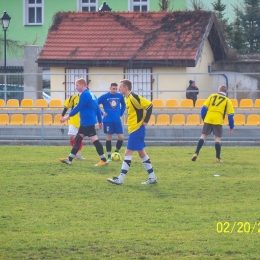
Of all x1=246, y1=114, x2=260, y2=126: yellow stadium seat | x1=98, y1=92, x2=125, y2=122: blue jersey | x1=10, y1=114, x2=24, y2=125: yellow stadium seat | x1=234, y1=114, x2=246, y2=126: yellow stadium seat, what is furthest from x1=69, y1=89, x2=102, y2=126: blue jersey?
x1=10, y1=114, x2=24, y2=125: yellow stadium seat

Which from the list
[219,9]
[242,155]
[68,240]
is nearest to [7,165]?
[242,155]

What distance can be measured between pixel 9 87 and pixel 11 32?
54.4 feet

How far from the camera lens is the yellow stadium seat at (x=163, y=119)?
82.2 ft

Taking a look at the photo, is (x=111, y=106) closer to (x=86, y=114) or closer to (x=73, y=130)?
(x=73, y=130)

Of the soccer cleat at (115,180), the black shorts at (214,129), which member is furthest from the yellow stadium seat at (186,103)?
the soccer cleat at (115,180)

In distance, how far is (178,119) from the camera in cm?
2498

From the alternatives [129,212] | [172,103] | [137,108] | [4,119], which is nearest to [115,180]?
[137,108]

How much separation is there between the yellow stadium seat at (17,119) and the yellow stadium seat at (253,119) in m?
7.20

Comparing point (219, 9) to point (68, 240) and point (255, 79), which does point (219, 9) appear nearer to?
point (255, 79)

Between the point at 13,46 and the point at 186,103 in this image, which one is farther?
the point at 13,46

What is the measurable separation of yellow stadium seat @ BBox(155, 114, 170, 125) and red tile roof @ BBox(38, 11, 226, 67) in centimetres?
553

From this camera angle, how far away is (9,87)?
3161 centimetres

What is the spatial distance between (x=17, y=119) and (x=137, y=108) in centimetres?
1271

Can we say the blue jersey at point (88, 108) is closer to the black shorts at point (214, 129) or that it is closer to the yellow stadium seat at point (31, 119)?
the black shorts at point (214, 129)
